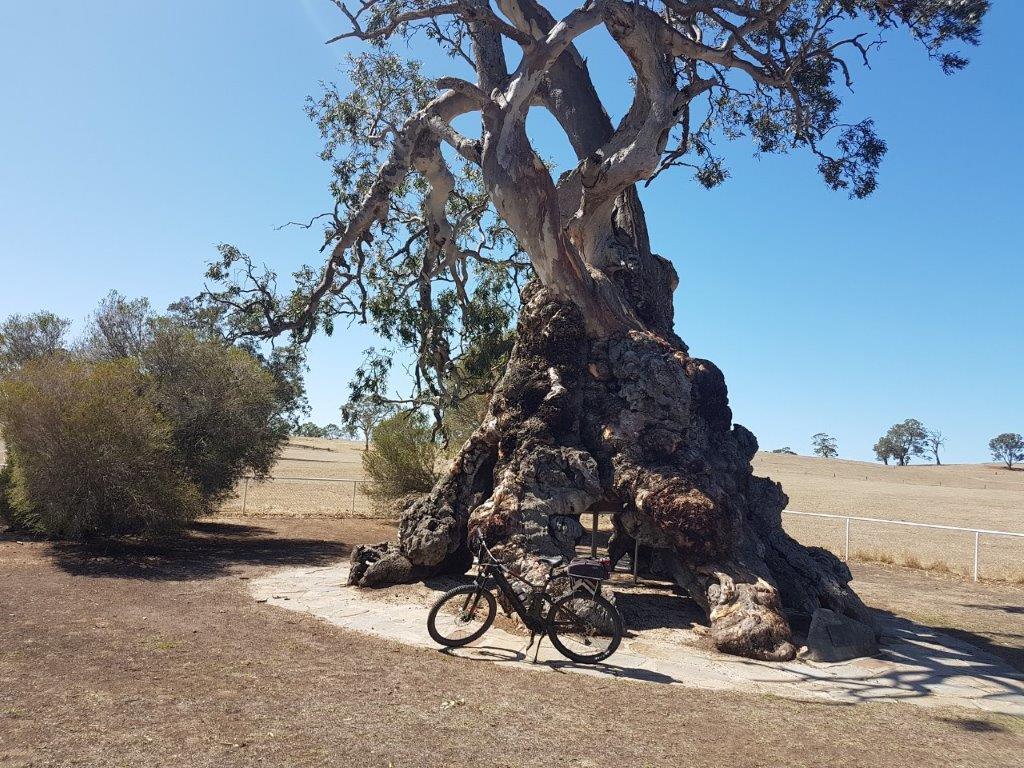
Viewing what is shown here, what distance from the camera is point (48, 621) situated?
7.55m

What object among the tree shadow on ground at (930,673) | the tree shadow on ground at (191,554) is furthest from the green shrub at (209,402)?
the tree shadow on ground at (930,673)

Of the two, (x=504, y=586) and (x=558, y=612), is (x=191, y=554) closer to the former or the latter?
(x=504, y=586)

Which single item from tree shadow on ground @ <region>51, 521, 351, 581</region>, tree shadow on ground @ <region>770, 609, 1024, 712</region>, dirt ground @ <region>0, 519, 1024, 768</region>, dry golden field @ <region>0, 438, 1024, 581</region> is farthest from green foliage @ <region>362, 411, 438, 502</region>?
tree shadow on ground @ <region>770, 609, 1024, 712</region>

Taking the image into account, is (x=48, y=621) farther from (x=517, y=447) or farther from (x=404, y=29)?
(x=404, y=29)

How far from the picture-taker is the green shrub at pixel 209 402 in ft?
45.4

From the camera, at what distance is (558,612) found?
7.39 meters

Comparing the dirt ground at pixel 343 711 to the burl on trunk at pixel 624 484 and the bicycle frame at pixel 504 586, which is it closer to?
the bicycle frame at pixel 504 586

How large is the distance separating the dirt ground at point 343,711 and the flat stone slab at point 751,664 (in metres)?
0.34

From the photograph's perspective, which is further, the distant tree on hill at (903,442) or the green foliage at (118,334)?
the distant tree on hill at (903,442)

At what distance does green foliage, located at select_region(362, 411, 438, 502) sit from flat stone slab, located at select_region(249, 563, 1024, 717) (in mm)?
10549

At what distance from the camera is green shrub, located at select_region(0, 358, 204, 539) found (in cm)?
1145

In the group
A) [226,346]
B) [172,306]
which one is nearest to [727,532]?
[226,346]

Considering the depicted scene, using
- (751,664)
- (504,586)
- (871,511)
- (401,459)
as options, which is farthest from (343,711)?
(871,511)

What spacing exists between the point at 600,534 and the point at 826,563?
856 centimetres
